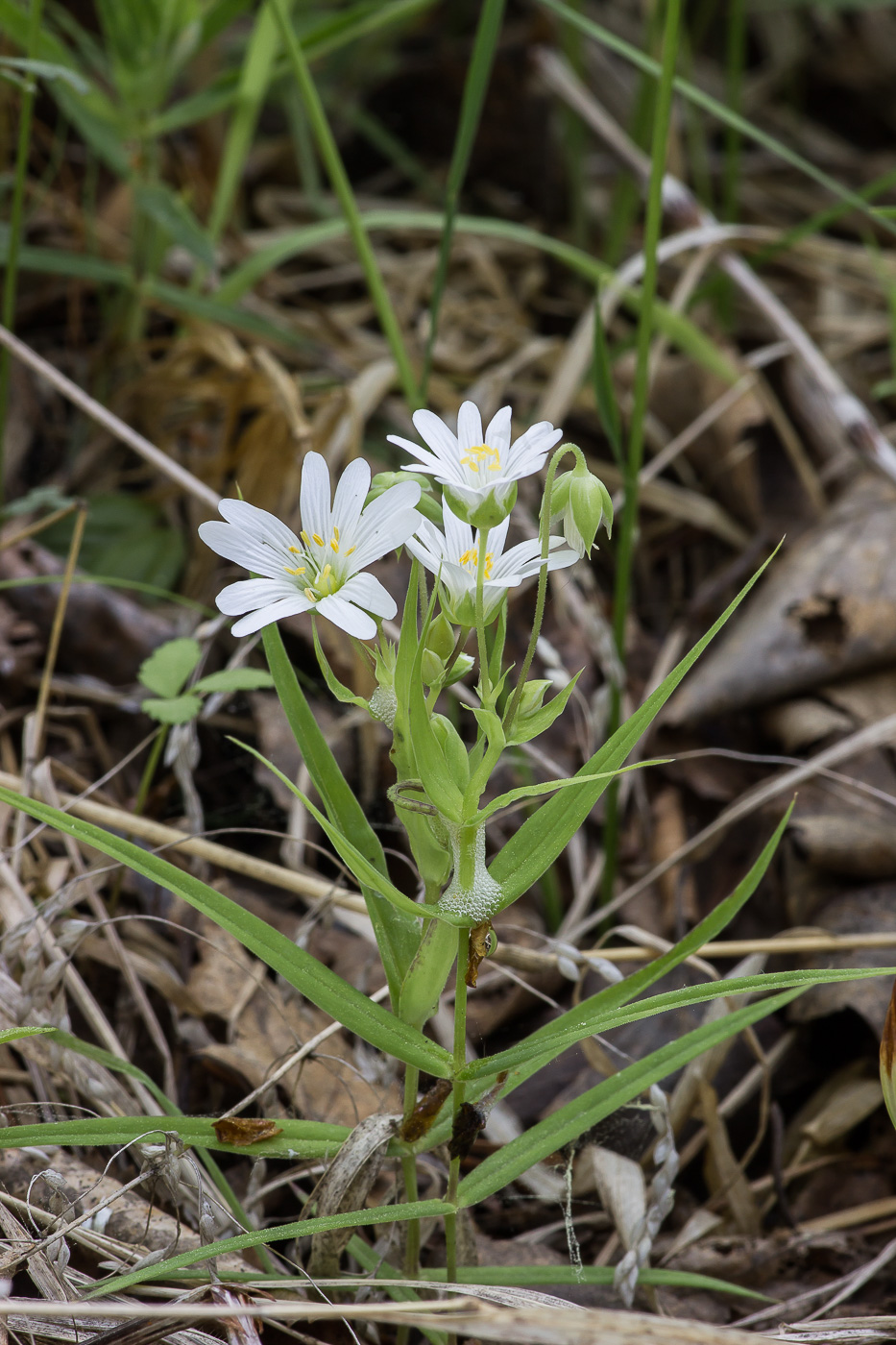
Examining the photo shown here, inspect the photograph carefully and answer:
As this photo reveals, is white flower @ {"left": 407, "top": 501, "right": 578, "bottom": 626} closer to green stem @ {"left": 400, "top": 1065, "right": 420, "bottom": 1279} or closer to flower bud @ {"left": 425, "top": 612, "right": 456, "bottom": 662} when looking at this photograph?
flower bud @ {"left": 425, "top": 612, "right": 456, "bottom": 662}

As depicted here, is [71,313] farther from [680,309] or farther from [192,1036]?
[192,1036]

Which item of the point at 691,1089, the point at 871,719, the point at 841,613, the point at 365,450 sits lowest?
the point at 691,1089

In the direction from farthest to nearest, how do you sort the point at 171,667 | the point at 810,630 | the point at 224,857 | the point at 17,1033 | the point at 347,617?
the point at 810,630 < the point at 171,667 < the point at 224,857 < the point at 17,1033 < the point at 347,617

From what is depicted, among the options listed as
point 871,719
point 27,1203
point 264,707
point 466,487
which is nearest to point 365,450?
point 264,707

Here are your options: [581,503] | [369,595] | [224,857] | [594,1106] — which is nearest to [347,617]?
[369,595]

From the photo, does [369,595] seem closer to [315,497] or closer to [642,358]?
[315,497]

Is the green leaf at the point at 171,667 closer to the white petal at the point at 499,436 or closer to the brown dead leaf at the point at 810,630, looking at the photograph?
the white petal at the point at 499,436

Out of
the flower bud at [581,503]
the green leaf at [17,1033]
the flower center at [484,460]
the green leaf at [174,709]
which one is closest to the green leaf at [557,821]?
the flower bud at [581,503]
